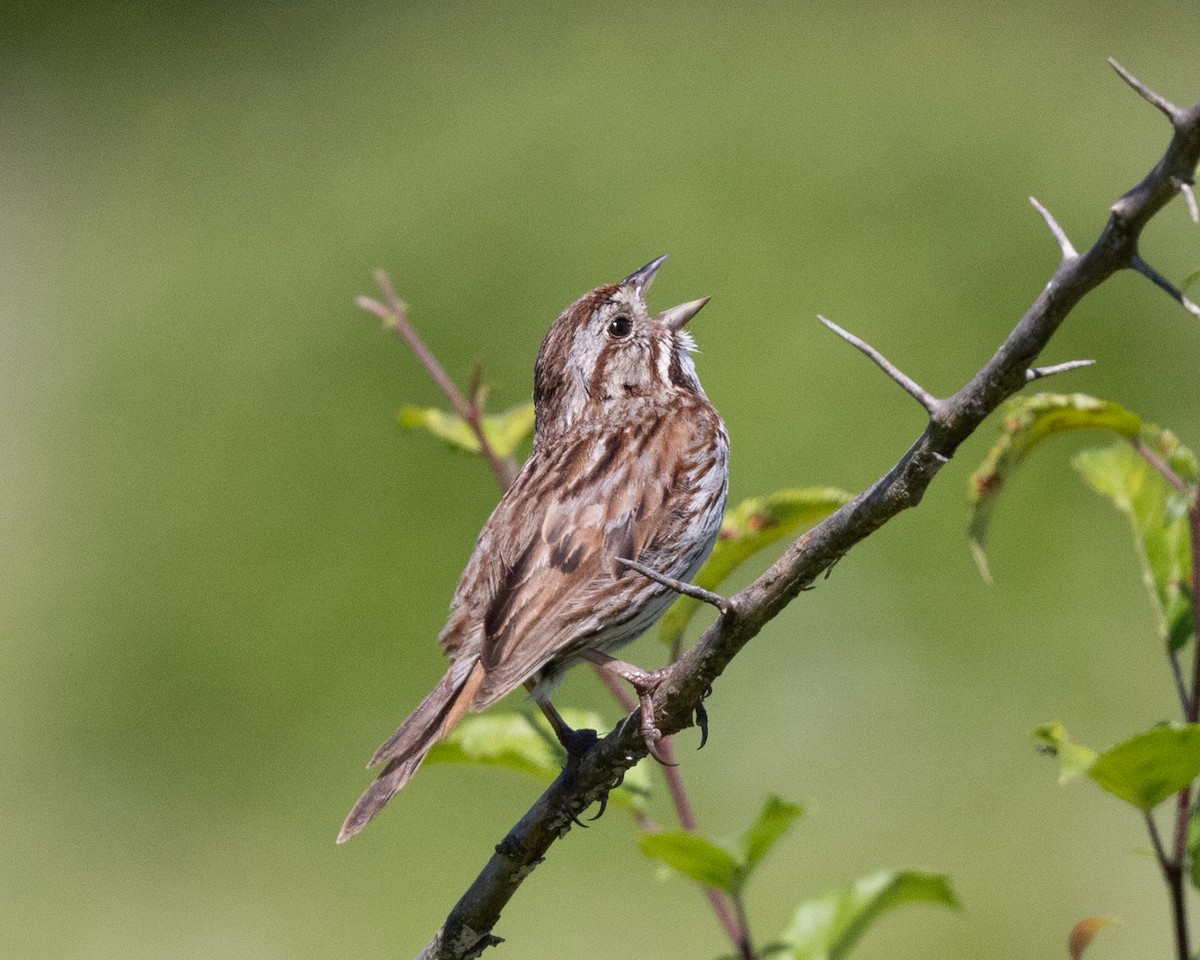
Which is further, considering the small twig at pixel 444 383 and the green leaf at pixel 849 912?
the small twig at pixel 444 383

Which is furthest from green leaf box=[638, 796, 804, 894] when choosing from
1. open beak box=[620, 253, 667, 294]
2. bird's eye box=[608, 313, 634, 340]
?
open beak box=[620, 253, 667, 294]

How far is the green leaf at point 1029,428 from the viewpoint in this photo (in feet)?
7.34

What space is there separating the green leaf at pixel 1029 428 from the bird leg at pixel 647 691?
45cm

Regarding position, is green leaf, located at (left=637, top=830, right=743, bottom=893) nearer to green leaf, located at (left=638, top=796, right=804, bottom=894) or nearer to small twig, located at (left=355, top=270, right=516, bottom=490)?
green leaf, located at (left=638, top=796, right=804, bottom=894)

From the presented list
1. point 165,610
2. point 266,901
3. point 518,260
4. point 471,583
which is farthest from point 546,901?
point 518,260

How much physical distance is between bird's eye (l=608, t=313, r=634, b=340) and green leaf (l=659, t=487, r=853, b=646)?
0.76 meters

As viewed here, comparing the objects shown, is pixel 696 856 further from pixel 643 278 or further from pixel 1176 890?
pixel 643 278

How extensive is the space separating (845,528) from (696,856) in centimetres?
A: 71

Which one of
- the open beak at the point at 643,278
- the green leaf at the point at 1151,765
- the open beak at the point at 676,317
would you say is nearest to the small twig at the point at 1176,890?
the green leaf at the point at 1151,765

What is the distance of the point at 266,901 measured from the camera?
240 inches

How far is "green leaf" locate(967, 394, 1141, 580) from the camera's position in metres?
2.24

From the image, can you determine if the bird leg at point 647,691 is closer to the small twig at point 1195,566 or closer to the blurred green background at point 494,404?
the small twig at point 1195,566

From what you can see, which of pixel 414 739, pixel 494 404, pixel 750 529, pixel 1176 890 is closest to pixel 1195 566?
pixel 1176 890

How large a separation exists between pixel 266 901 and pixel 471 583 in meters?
3.65
